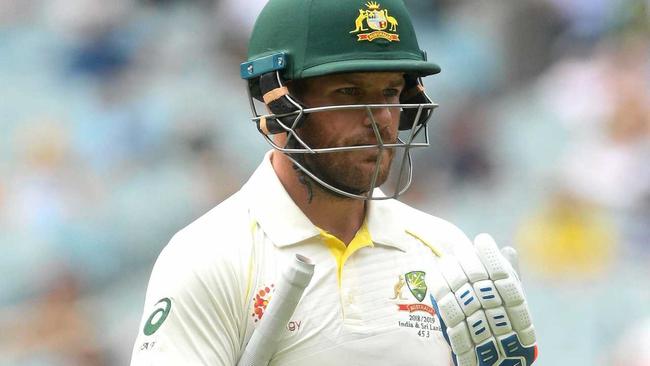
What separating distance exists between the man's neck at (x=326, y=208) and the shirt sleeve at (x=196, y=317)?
27 centimetres

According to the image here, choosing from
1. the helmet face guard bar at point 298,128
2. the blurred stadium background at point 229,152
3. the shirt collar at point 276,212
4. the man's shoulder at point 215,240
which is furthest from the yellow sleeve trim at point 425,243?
the blurred stadium background at point 229,152

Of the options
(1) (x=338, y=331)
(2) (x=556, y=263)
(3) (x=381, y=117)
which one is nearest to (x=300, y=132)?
(3) (x=381, y=117)

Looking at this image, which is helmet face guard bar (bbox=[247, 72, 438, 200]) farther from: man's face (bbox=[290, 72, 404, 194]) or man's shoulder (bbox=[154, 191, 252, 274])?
man's shoulder (bbox=[154, 191, 252, 274])

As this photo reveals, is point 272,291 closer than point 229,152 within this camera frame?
Yes

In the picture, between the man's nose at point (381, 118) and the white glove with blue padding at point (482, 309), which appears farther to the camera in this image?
the man's nose at point (381, 118)

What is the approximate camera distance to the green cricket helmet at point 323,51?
7.61 feet

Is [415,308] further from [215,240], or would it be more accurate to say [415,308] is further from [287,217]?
[215,240]

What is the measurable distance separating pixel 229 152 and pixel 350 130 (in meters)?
2.19

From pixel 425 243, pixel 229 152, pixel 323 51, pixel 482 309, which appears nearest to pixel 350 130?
pixel 323 51

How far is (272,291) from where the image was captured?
217 cm

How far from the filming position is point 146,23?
450 cm

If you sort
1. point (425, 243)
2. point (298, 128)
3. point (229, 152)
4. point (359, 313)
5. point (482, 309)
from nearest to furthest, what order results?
1. point (482, 309)
2. point (359, 313)
3. point (298, 128)
4. point (425, 243)
5. point (229, 152)

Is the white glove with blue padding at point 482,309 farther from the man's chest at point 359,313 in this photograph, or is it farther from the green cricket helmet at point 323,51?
the green cricket helmet at point 323,51

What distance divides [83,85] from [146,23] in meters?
0.36
